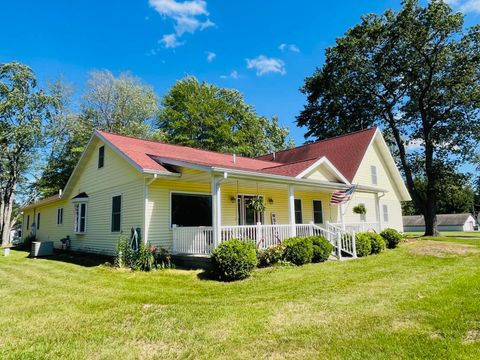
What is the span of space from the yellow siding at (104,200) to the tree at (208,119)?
636 inches

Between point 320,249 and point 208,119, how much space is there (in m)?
25.0

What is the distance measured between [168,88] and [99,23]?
19420mm

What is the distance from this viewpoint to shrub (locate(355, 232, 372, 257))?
1245 centimetres

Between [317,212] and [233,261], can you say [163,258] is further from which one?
[317,212]

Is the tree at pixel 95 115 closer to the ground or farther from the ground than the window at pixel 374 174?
farther from the ground

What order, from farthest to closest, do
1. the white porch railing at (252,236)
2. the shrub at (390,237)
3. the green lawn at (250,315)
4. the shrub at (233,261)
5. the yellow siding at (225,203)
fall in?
the shrub at (390,237), the yellow siding at (225,203), the white porch railing at (252,236), the shrub at (233,261), the green lawn at (250,315)

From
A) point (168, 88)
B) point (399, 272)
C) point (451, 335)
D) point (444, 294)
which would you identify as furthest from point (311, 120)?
point (451, 335)

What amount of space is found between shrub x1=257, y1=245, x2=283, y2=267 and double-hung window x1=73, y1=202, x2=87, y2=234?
371 inches

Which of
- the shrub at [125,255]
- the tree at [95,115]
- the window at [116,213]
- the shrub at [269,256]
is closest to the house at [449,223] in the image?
the tree at [95,115]

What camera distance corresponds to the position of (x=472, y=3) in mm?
21672

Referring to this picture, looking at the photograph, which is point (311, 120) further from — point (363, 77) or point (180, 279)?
point (180, 279)

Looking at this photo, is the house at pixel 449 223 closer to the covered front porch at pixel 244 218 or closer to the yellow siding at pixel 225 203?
the yellow siding at pixel 225 203

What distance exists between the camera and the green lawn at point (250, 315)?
4.17 m

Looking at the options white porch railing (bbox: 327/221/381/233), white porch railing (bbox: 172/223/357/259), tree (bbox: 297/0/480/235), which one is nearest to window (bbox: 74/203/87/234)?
white porch railing (bbox: 172/223/357/259)
